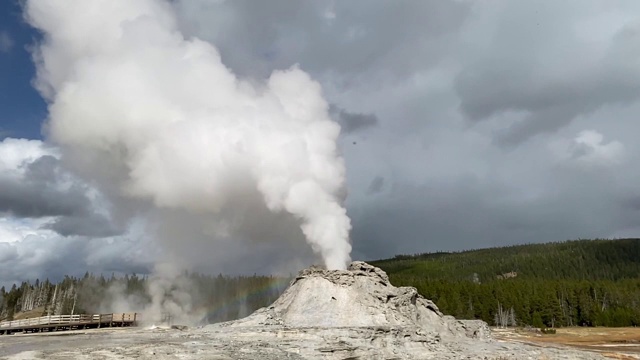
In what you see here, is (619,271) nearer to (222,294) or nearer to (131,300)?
(222,294)

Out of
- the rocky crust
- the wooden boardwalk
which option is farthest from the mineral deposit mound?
the wooden boardwalk

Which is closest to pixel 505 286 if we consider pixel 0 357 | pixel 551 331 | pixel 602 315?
pixel 602 315

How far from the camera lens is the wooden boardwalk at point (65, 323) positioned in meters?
52.5

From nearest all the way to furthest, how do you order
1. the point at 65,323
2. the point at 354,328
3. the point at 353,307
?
the point at 354,328
the point at 353,307
the point at 65,323

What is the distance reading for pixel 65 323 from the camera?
55812mm

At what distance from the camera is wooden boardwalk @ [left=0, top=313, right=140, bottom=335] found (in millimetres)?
52531

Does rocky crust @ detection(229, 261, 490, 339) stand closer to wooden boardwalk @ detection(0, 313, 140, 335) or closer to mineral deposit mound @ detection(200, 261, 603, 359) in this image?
mineral deposit mound @ detection(200, 261, 603, 359)

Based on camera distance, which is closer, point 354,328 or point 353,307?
point 354,328

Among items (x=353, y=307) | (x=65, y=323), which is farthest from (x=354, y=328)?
(x=65, y=323)

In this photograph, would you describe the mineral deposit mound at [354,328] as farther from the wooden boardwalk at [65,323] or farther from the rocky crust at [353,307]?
the wooden boardwalk at [65,323]

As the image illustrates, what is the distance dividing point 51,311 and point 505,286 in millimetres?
104399

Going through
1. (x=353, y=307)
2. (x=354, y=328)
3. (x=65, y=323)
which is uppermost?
(x=353, y=307)

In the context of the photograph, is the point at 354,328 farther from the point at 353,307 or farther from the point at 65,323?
the point at 65,323

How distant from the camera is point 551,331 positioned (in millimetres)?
80125
